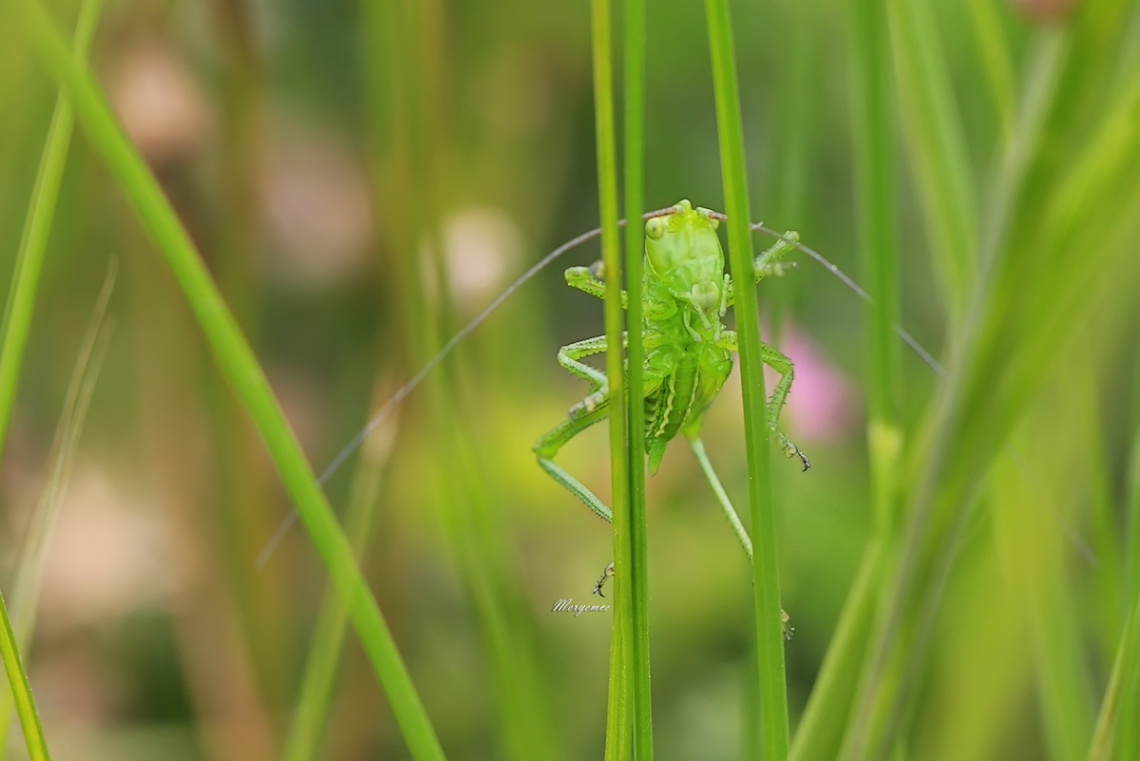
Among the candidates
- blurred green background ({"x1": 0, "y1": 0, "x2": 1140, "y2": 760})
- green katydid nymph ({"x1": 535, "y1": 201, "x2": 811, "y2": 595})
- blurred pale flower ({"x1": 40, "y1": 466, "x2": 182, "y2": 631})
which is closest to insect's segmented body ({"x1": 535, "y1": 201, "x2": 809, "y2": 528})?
green katydid nymph ({"x1": 535, "y1": 201, "x2": 811, "y2": 595})

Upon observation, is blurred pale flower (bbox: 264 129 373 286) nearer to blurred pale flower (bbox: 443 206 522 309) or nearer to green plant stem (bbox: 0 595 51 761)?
blurred pale flower (bbox: 443 206 522 309)

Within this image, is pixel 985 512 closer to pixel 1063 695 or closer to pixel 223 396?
pixel 1063 695

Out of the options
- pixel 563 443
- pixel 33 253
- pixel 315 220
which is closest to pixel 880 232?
pixel 563 443

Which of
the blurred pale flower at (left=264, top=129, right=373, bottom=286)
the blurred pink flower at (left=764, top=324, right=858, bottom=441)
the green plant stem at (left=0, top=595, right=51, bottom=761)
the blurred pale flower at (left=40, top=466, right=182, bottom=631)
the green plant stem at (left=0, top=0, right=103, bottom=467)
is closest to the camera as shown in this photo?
the green plant stem at (left=0, top=595, right=51, bottom=761)

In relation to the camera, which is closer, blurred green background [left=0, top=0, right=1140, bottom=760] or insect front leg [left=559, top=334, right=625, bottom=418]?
insect front leg [left=559, top=334, right=625, bottom=418]

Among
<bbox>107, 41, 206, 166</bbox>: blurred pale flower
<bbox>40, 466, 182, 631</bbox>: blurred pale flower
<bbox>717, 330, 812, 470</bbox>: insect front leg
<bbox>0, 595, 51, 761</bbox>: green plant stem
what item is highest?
<bbox>107, 41, 206, 166</bbox>: blurred pale flower

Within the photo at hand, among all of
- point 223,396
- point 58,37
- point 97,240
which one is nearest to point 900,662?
point 58,37

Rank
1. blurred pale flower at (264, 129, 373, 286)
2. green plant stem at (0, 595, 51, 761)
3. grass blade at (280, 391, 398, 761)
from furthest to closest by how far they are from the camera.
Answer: blurred pale flower at (264, 129, 373, 286) < grass blade at (280, 391, 398, 761) < green plant stem at (0, 595, 51, 761)
